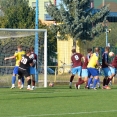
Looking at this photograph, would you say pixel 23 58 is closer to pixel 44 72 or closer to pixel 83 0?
pixel 44 72

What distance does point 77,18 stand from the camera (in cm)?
5066

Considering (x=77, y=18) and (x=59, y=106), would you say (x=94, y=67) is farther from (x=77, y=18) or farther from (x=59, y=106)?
(x=77, y=18)

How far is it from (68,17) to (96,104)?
1349 inches

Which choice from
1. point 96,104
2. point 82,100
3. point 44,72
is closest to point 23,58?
point 44,72

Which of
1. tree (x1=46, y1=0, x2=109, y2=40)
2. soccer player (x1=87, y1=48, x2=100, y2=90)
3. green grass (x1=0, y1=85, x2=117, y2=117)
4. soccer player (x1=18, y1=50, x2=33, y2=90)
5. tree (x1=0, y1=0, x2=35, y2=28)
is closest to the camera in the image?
green grass (x1=0, y1=85, x2=117, y2=117)

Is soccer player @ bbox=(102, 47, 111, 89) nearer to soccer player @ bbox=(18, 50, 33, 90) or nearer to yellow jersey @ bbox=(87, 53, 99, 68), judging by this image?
yellow jersey @ bbox=(87, 53, 99, 68)

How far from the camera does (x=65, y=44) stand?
45750 mm

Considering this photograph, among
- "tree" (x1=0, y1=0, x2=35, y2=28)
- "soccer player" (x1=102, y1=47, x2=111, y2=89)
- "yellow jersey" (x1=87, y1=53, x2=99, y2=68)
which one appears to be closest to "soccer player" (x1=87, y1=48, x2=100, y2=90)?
"yellow jersey" (x1=87, y1=53, x2=99, y2=68)

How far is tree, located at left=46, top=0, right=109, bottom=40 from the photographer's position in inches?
1997

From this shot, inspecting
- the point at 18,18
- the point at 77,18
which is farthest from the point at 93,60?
the point at 18,18

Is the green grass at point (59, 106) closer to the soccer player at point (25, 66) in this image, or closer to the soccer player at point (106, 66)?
the soccer player at point (25, 66)

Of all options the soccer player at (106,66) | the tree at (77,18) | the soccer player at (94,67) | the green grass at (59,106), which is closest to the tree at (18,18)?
the tree at (77,18)

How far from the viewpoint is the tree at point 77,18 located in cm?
5072

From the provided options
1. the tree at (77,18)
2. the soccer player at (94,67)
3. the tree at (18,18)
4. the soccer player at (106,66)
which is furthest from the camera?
the tree at (18,18)
